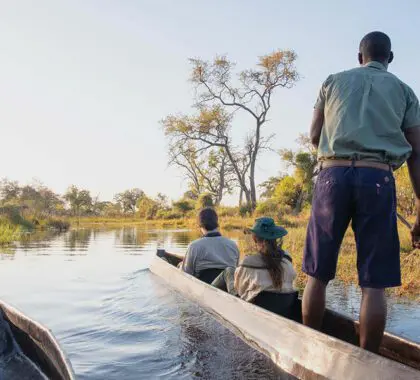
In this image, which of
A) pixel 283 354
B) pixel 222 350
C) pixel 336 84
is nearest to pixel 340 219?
pixel 336 84

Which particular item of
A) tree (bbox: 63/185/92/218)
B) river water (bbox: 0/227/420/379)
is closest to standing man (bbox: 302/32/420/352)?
river water (bbox: 0/227/420/379)

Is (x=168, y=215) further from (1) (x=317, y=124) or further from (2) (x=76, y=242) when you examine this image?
(1) (x=317, y=124)

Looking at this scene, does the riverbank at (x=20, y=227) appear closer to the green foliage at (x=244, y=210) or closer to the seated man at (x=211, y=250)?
the green foliage at (x=244, y=210)

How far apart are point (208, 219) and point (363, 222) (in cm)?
368

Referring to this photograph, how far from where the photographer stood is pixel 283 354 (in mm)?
4109

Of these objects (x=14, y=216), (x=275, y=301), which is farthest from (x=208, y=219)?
(x=14, y=216)

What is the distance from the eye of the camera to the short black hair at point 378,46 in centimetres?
370

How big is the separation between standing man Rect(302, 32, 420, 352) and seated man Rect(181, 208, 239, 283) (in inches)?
132

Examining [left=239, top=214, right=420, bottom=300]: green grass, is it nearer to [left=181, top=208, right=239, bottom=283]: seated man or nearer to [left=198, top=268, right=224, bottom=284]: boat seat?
[left=181, top=208, right=239, bottom=283]: seated man

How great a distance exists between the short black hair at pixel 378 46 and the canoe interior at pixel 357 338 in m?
1.86

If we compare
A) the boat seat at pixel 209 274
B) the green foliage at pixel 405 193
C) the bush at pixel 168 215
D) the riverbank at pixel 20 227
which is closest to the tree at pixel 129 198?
the bush at pixel 168 215

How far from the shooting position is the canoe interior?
369 centimetres

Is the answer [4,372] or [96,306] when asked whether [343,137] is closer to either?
[4,372]

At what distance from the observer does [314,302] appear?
12.2 feet
